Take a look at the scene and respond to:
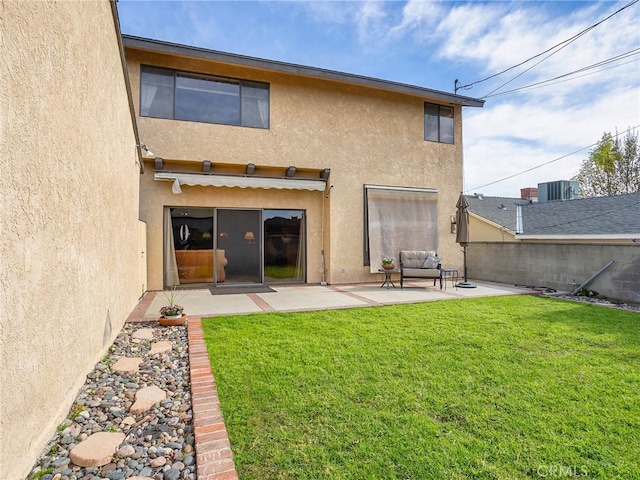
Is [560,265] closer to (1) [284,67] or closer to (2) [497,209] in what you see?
(2) [497,209]

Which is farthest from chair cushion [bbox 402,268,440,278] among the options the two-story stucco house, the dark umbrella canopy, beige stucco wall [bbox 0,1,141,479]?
beige stucco wall [bbox 0,1,141,479]

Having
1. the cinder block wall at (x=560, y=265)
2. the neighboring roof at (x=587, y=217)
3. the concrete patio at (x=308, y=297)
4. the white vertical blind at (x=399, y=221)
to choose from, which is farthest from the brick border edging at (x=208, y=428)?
the neighboring roof at (x=587, y=217)

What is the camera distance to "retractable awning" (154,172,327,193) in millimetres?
13539

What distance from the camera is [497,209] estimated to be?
85.6ft

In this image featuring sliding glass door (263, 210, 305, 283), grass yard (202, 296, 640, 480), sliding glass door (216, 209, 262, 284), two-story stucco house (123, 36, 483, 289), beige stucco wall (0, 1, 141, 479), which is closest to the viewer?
beige stucco wall (0, 1, 141, 479)

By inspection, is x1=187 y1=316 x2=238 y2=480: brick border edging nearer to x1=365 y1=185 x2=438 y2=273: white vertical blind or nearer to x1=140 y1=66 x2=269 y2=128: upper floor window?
x1=140 y1=66 x2=269 y2=128: upper floor window

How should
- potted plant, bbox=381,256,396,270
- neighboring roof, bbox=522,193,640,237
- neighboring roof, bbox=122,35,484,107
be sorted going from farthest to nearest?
neighboring roof, bbox=522,193,640,237
potted plant, bbox=381,256,396,270
neighboring roof, bbox=122,35,484,107

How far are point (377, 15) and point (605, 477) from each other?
722 inches

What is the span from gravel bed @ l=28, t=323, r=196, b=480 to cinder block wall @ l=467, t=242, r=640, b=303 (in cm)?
1533

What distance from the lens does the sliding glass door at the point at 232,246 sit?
1440 centimetres

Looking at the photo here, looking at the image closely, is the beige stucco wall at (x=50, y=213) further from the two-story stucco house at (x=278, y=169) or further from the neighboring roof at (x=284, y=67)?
the two-story stucco house at (x=278, y=169)

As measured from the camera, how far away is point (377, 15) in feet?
52.5

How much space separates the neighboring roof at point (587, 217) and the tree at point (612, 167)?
49.4 ft

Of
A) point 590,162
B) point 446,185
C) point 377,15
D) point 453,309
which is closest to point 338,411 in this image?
point 453,309
